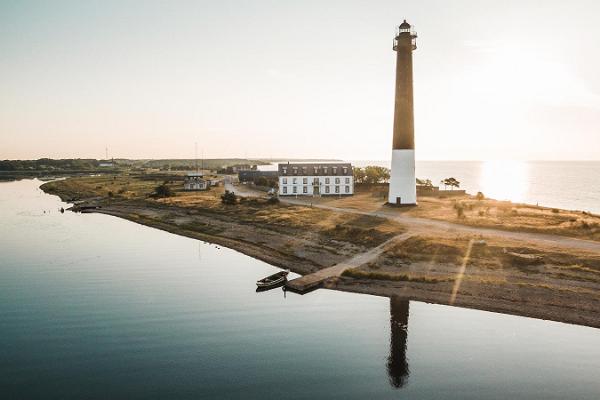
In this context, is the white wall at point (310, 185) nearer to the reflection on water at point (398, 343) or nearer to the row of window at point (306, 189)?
the row of window at point (306, 189)

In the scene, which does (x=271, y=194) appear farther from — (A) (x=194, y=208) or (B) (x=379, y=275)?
(B) (x=379, y=275)

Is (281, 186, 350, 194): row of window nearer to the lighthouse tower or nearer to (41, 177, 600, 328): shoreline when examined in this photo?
(41, 177, 600, 328): shoreline

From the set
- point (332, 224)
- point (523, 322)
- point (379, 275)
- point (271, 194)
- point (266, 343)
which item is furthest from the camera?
point (271, 194)

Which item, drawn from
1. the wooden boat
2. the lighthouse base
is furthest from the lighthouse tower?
the wooden boat

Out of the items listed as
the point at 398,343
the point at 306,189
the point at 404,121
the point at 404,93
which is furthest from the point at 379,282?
the point at 306,189

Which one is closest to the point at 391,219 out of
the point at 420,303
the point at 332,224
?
the point at 332,224

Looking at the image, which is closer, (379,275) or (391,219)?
(379,275)
